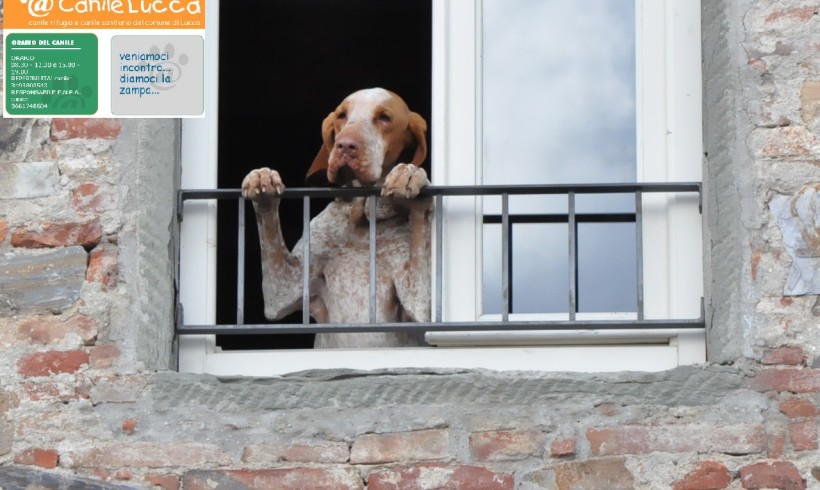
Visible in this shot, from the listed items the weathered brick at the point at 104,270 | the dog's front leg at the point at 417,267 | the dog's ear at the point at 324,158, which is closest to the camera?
the weathered brick at the point at 104,270

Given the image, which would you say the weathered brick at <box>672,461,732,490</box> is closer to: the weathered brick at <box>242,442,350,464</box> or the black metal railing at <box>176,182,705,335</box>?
the black metal railing at <box>176,182,705,335</box>

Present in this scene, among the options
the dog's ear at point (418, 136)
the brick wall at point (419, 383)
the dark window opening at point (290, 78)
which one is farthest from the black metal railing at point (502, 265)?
the dark window opening at point (290, 78)

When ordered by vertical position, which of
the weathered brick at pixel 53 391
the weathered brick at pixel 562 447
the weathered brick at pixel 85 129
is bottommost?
the weathered brick at pixel 562 447

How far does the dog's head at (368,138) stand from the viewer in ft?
18.1

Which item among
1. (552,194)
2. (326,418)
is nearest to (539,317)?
(552,194)

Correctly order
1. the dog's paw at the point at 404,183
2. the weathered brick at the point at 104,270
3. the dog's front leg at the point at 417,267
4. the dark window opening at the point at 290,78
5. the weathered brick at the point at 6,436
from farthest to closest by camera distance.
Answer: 1. the dark window opening at the point at 290,78
2. the dog's front leg at the point at 417,267
3. the dog's paw at the point at 404,183
4. the weathered brick at the point at 104,270
5. the weathered brick at the point at 6,436

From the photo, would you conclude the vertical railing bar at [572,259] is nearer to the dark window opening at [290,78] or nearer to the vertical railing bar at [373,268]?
the vertical railing bar at [373,268]

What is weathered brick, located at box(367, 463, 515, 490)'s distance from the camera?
4.73 m

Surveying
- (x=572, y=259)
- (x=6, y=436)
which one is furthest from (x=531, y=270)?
(x=6, y=436)

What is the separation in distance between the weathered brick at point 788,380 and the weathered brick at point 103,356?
176 centimetres

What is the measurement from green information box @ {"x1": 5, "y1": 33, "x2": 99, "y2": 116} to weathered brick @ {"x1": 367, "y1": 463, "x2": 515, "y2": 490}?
1.36 m

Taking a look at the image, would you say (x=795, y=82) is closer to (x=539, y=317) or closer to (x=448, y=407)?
(x=539, y=317)

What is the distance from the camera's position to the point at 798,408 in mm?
4750

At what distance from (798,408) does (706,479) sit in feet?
1.04
